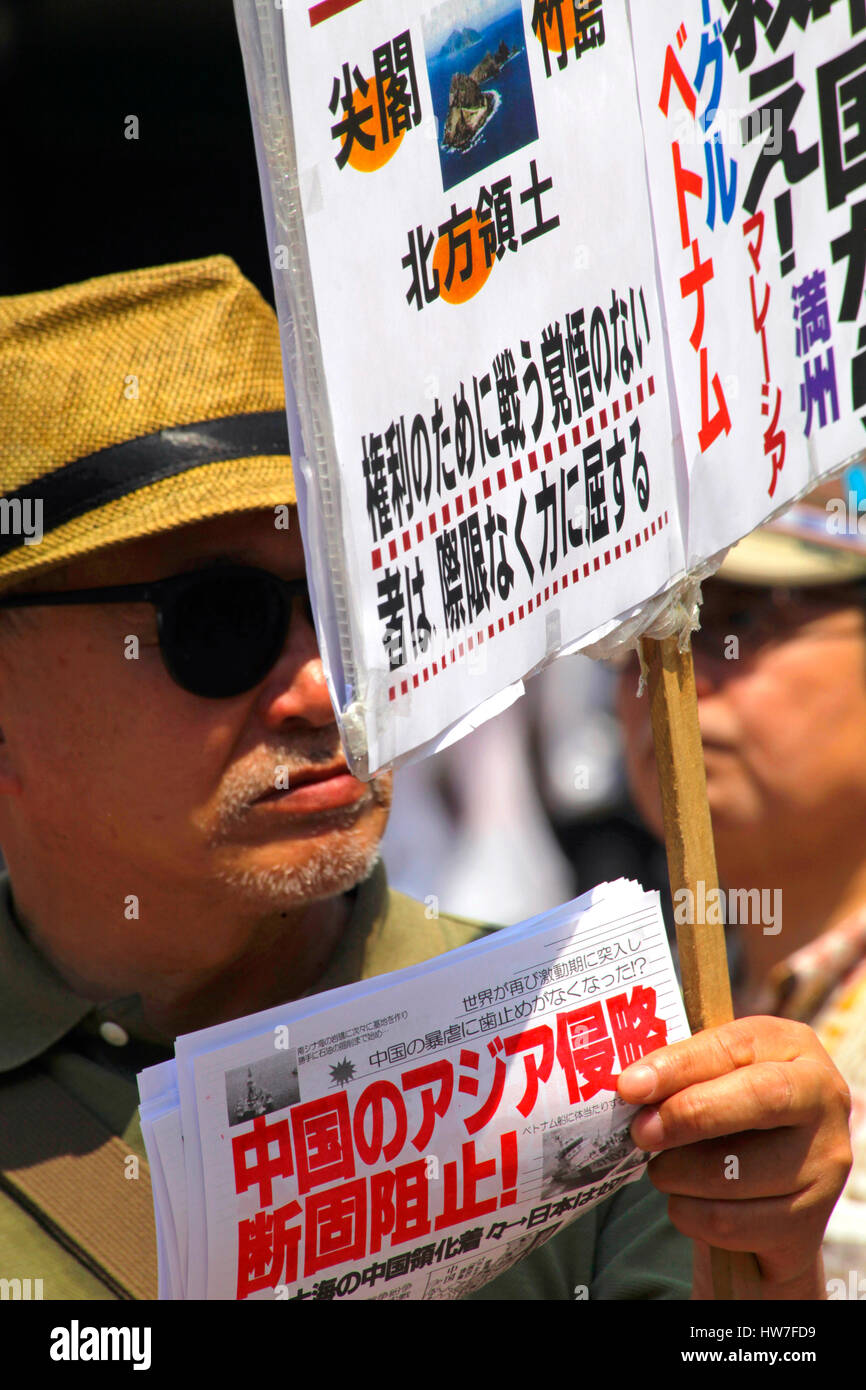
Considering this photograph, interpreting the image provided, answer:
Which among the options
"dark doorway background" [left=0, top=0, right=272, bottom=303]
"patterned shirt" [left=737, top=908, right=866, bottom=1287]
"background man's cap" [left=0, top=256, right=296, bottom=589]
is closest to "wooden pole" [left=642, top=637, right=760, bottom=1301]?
"background man's cap" [left=0, top=256, right=296, bottom=589]

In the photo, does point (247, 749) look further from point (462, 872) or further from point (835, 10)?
point (462, 872)

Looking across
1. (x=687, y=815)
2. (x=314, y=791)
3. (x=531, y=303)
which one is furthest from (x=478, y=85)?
(x=314, y=791)

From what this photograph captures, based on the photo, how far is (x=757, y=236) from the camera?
1.39m

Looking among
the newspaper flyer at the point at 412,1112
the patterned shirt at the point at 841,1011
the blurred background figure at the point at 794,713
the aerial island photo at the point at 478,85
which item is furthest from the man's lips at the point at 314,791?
the blurred background figure at the point at 794,713

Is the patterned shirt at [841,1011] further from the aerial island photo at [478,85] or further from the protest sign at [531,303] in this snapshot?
the aerial island photo at [478,85]

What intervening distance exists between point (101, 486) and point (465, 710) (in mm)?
755

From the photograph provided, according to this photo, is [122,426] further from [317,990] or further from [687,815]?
[687,815]

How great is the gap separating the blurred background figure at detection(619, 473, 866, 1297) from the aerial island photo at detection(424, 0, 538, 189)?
1590 millimetres

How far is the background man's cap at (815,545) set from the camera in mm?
2678

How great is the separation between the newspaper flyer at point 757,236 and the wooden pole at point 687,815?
0.36 ft

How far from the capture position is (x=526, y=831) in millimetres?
4684

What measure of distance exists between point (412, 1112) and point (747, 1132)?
29 centimetres

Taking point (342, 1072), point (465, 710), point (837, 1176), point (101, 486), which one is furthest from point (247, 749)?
point (837, 1176)

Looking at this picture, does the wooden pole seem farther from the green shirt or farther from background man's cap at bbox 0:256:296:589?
background man's cap at bbox 0:256:296:589
